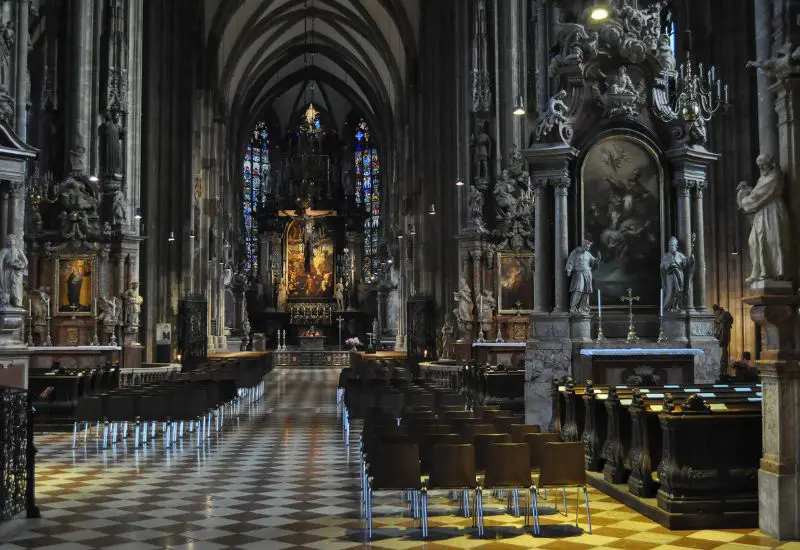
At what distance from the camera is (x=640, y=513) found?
984 centimetres

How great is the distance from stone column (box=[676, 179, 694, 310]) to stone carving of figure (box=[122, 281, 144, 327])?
16463 mm

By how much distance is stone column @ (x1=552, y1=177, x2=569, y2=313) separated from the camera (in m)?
17.0

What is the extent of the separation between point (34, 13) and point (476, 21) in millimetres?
15733

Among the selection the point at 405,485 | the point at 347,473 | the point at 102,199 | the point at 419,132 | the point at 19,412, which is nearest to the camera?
the point at 405,485

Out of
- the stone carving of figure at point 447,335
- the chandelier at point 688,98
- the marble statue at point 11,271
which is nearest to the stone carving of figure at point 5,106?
the marble statue at point 11,271

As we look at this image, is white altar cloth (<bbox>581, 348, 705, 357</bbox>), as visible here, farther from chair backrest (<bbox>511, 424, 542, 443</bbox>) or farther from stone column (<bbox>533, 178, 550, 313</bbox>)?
chair backrest (<bbox>511, 424, 542, 443</bbox>)

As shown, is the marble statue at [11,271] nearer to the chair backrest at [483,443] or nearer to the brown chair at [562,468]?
the chair backrest at [483,443]

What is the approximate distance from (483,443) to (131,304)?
19726 mm

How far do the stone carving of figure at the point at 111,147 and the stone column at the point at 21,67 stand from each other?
9.05 meters

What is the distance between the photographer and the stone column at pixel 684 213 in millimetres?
17172

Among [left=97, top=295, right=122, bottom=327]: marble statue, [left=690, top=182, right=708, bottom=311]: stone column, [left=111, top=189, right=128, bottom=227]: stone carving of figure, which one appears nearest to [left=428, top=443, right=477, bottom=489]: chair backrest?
[left=690, top=182, right=708, bottom=311]: stone column

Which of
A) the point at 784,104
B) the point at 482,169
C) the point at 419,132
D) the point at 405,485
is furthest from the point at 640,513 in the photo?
the point at 419,132

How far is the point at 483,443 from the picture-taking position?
966cm

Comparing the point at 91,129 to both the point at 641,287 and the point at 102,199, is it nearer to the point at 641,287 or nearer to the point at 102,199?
the point at 102,199
